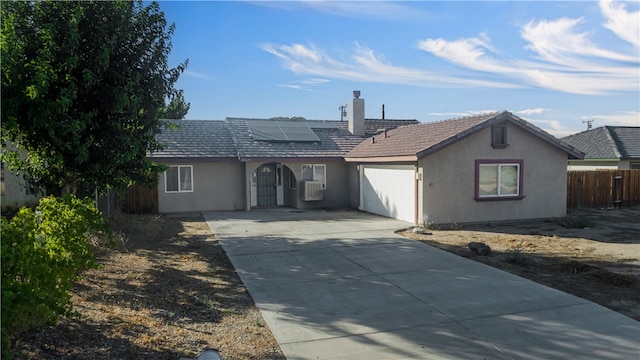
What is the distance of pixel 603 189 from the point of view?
63.2 ft

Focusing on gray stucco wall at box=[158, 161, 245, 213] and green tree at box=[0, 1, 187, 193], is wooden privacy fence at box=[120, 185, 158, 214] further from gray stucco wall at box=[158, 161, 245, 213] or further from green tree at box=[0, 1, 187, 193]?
green tree at box=[0, 1, 187, 193]

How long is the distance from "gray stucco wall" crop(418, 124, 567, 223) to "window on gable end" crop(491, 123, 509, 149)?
15cm

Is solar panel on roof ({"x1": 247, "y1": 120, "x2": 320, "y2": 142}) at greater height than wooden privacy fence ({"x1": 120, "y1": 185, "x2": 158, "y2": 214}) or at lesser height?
greater

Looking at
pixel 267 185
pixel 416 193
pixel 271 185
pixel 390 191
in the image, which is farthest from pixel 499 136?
pixel 267 185

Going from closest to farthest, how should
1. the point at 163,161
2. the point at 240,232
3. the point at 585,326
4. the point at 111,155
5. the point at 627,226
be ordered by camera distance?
the point at 585,326 < the point at 111,155 < the point at 240,232 < the point at 627,226 < the point at 163,161

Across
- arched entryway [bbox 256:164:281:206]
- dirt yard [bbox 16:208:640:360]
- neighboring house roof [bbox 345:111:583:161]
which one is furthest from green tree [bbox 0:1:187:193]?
arched entryway [bbox 256:164:281:206]

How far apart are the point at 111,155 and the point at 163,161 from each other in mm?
9251

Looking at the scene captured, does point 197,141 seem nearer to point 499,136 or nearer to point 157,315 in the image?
point 499,136

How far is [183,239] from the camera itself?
12250 mm

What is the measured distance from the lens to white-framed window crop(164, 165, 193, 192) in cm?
1886

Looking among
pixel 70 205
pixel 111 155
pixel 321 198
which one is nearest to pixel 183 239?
pixel 111 155

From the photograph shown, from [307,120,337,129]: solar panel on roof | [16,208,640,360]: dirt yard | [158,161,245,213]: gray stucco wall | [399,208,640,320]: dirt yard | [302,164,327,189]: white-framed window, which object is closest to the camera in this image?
[16,208,640,360]: dirt yard

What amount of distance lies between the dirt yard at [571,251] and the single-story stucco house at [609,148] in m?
7.89

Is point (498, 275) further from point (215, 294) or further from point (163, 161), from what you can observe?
point (163, 161)
